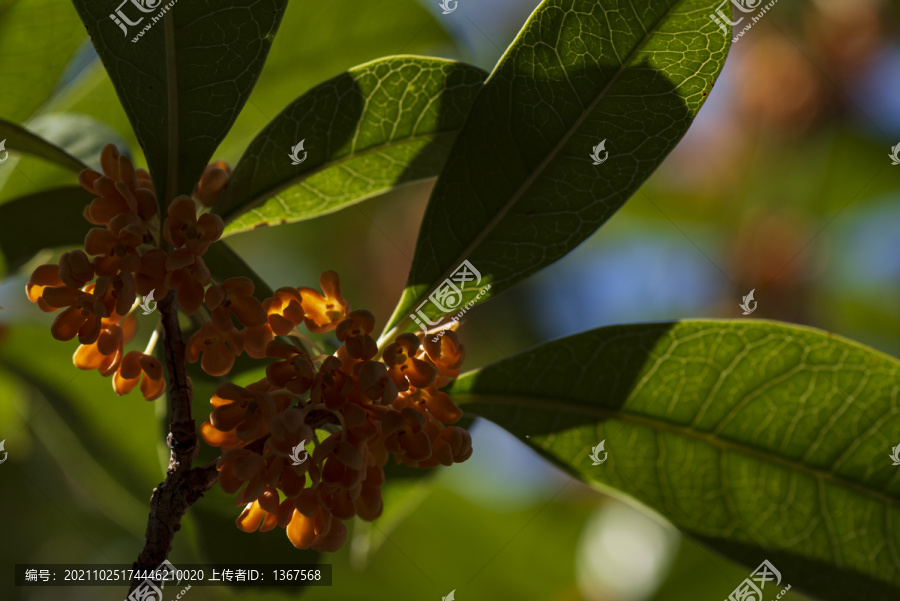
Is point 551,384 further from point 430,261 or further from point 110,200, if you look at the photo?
point 110,200

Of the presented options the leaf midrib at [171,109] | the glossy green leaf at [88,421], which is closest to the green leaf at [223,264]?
the leaf midrib at [171,109]

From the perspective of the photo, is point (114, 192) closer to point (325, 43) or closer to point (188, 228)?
point (188, 228)

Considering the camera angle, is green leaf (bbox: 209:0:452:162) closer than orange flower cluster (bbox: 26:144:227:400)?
No

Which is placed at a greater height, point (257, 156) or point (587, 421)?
point (257, 156)

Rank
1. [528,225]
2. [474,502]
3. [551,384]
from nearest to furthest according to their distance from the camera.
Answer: [528,225]
[551,384]
[474,502]

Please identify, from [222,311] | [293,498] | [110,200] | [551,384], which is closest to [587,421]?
[551,384]

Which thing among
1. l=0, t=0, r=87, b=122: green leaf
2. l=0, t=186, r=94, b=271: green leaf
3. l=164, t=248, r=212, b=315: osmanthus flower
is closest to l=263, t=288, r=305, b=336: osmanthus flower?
l=164, t=248, r=212, b=315: osmanthus flower

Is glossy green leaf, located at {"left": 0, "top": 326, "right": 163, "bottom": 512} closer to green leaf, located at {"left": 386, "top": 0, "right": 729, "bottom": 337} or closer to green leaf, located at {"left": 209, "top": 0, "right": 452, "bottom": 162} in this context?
green leaf, located at {"left": 209, "top": 0, "right": 452, "bottom": 162}
